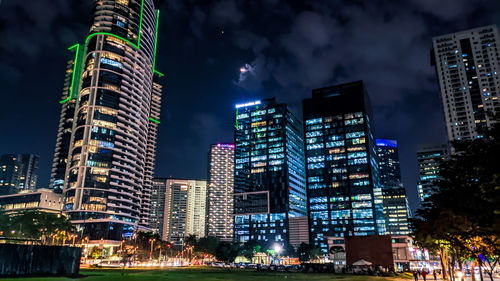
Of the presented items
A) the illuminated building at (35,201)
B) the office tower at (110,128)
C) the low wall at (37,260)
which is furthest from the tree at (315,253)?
the low wall at (37,260)

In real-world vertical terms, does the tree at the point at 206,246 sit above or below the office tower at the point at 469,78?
below

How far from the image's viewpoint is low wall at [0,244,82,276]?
3550 cm

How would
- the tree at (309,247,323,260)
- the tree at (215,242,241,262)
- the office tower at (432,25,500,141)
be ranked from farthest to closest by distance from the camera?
1. the tree at (309,247,323,260)
2. the office tower at (432,25,500,141)
3. the tree at (215,242,241,262)

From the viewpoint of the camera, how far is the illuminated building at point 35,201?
158 meters

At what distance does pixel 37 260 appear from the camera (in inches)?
1513

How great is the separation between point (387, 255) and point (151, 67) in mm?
158985

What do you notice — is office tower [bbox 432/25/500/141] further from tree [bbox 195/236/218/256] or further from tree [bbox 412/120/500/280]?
tree [bbox 412/120/500/280]

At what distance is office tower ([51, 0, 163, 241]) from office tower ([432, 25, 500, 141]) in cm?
16188

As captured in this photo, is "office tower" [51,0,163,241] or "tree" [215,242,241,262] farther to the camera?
"office tower" [51,0,163,241]

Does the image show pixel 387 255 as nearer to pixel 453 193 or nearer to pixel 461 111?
pixel 453 193

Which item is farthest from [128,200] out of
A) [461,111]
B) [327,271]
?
[461,111]

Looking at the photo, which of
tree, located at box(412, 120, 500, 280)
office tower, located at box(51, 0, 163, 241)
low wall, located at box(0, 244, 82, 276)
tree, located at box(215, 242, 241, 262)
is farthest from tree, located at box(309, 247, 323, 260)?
tree, located at box(412, 120, 500, 280)

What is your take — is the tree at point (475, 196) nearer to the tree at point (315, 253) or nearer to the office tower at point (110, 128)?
the office tower at point (110, 128)

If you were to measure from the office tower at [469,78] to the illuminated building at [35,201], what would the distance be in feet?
647
